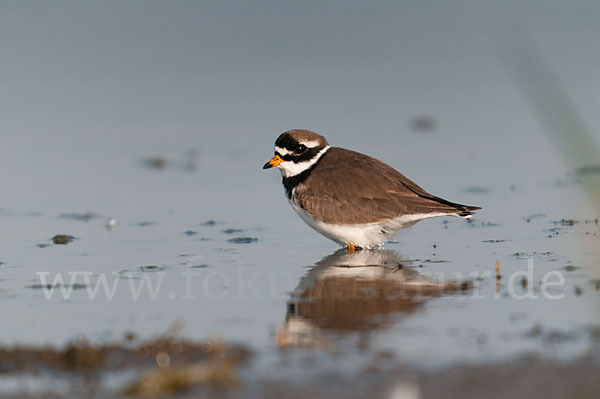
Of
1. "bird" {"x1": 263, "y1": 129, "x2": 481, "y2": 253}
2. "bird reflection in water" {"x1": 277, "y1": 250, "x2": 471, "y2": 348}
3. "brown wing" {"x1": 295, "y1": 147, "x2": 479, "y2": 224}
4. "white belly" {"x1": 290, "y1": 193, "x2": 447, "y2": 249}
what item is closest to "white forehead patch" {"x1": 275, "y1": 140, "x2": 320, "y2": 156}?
"bird" {"x1": 263, "y1": 129, "x2": 481, "y2": 253}

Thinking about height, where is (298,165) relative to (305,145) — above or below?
below

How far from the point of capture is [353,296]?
6020 millimetres

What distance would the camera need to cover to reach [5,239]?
8.28 m

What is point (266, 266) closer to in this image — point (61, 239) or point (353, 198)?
point (353, 198)

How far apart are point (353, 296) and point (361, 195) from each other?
89.4 inches

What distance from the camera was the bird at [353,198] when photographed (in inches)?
314

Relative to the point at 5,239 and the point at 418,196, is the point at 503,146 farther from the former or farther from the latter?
the point at 5,239

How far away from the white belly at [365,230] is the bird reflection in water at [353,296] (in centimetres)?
42

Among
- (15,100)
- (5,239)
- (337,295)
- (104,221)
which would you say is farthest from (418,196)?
(15,100)

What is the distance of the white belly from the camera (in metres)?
8.00

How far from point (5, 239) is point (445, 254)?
393 cm

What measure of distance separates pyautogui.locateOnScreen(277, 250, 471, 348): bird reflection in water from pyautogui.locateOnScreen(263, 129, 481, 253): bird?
486 millimetres

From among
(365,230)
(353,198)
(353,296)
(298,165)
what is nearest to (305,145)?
(298,165)

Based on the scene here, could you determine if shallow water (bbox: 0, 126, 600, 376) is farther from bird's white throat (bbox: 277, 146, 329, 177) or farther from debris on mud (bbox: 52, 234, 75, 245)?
bird's white throat (bbox: 277, 146, 329, 177)
